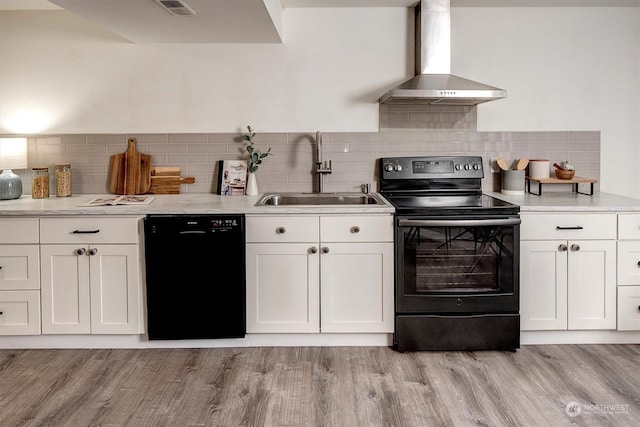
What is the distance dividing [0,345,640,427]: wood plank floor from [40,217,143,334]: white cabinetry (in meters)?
0.19

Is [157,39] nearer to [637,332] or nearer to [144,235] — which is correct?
[144,235]

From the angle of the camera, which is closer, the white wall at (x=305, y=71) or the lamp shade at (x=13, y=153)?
the lamp shade at (x=13, y=153)

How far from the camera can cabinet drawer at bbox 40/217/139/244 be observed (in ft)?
11.0

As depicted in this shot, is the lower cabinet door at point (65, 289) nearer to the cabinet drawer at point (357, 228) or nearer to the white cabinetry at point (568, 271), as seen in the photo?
the cabinet drawer at point (357, 228)

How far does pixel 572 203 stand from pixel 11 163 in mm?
3551

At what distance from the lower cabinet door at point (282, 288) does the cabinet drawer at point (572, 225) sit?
124cm

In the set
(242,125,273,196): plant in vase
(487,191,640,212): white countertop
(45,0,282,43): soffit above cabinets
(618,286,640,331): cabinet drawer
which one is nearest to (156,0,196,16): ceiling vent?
(45,0,282,43): soffit above cabinets

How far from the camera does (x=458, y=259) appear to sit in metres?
3.33

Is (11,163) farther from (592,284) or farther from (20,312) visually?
(592,284)

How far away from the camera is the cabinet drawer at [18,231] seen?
11.0 ft

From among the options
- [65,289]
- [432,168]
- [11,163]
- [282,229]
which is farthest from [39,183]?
[432,168]

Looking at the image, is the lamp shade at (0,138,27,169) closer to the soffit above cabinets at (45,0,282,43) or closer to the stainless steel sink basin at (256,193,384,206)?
the soffit above cabinets at (45,0,282,43)

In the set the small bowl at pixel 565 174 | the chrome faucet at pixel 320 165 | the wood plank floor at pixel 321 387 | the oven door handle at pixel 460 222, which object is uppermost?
the chrome faucet at pixel 320 165

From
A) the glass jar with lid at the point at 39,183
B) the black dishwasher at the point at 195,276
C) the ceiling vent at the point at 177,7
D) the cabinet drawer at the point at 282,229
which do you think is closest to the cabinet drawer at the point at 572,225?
the cabinet drawer at the point at 282,229
